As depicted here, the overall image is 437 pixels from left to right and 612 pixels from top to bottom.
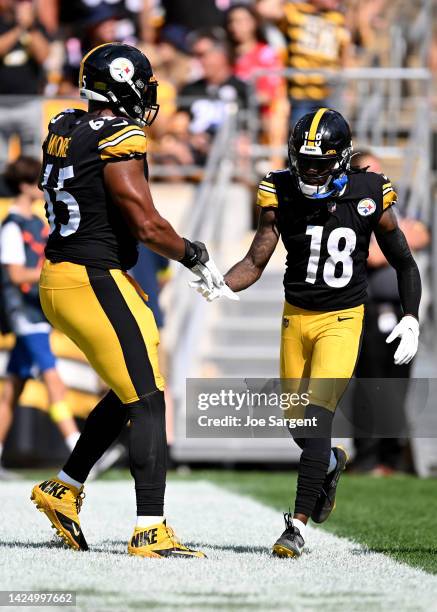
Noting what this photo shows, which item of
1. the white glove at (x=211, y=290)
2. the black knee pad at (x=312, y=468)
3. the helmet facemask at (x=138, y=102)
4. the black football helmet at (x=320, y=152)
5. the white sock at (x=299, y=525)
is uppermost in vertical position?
the helmet facemask at (x=138, y=102)

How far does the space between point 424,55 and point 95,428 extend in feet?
25.1

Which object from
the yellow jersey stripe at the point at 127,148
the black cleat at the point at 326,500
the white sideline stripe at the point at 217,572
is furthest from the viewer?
the black cleat at the point at 326,500

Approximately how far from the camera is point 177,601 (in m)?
4.32

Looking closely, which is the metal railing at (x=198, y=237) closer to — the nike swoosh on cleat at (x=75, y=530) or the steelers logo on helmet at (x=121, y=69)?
the nike swoosh on cleat at (x=75, y=530)

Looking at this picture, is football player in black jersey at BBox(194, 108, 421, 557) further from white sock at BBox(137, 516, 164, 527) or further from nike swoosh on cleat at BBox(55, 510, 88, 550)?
nike swoosh on cleat at BBox(55, 510, 88, 550)

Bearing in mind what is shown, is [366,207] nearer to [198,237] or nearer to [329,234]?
[329,234]

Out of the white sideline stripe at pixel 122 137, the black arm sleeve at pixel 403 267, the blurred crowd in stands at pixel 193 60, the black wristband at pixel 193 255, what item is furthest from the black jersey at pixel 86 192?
the blurred crowd in stands at pixel 193 60

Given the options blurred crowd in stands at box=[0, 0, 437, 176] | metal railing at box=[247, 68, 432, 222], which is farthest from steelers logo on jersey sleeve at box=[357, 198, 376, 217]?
blurred crowd in stands at box=[0, 0, 437, 176]

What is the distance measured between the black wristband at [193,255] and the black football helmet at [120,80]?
0.61 metres

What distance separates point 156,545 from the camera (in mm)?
5359

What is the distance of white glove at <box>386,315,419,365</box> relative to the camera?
573 cm

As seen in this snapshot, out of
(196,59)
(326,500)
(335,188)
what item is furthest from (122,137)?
(196,59)

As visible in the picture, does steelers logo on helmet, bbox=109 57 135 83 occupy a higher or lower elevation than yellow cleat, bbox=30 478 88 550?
higher

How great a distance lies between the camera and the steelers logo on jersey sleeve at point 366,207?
5.87m
